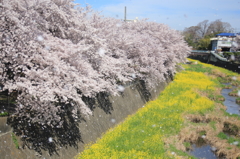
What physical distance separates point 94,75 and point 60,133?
92.8 inches

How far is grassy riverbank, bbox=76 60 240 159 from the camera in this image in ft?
23.9

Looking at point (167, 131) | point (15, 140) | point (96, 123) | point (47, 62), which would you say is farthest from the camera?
point (167, 131)

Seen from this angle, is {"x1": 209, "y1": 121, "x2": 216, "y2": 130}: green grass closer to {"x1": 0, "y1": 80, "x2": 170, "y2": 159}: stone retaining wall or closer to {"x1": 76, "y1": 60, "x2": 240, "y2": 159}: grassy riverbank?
→ {"x1": 76, "y1": 60, "x2": 240, "y2": 159}: grassy riverbank

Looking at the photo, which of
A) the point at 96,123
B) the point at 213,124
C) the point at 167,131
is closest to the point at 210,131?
the point at 213,124

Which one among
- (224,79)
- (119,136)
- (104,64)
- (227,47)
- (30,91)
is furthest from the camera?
(227,47)

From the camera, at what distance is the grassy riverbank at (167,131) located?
23.9 ft

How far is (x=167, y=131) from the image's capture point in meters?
9.32

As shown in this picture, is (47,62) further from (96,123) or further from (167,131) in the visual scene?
(167,131)

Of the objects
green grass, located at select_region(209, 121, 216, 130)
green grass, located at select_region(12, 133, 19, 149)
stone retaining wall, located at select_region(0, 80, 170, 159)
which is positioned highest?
green grass, located at select_region(12, 133, 19, 149)

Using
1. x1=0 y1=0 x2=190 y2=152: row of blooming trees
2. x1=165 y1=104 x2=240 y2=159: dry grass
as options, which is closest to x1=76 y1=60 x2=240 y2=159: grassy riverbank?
x1=165 y1=104 x2=240 y2=159: dry grass

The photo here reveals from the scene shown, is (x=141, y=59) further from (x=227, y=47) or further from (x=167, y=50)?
(x=227, y=47)

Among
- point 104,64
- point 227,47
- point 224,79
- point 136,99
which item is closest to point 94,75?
point 104,64

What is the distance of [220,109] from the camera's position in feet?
43.9

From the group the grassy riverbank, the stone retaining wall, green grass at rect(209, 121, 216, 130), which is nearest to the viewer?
the stone retaining wall
